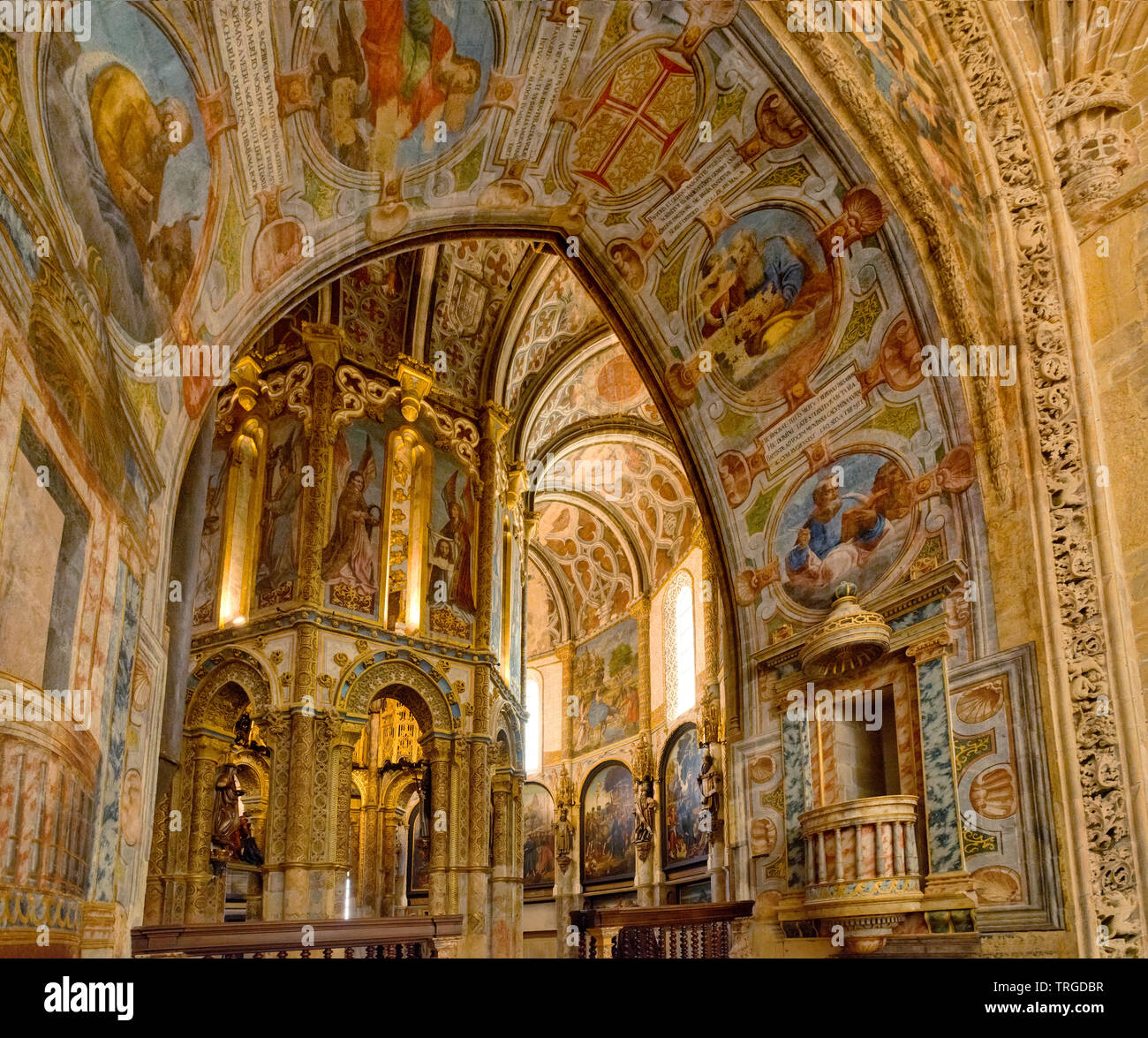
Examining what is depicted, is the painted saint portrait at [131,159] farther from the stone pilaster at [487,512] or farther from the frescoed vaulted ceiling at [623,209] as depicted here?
the stone pilaster at [487,512]

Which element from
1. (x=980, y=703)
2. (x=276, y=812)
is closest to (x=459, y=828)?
(x=276, y=812)

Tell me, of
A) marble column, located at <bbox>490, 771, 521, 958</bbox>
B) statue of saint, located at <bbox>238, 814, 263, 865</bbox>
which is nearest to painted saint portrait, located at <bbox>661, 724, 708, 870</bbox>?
marble column, located at <bbox>490, 771, 521, 958</bbox>

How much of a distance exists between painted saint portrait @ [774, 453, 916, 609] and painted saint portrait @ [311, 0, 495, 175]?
16.4ft

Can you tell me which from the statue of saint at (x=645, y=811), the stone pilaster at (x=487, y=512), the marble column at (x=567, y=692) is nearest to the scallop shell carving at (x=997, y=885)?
the stone pilaster at (x=487, y=512)

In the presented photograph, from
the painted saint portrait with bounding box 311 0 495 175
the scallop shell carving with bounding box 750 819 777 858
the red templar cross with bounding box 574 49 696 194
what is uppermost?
the red templar cross with bounding box 574 49 696 194

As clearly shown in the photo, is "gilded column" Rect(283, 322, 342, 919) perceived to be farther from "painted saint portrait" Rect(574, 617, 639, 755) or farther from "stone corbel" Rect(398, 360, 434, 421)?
"painted saint portrait" Rect(574, 617, 639, 755)

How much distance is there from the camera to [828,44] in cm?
944

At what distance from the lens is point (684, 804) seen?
822 inches

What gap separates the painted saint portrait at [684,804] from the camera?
20234mm

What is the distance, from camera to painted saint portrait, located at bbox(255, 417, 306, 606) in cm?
1516

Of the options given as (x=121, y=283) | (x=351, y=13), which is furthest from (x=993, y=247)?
(x=121, y=283)

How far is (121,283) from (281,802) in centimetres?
923

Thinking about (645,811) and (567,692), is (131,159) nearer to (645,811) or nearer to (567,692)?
(645,811)
